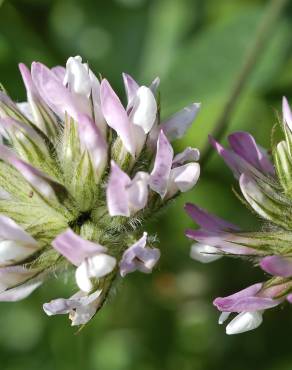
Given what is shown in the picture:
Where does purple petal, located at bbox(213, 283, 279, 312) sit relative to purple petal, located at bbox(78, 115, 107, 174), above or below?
below

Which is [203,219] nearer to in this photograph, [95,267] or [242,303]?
[242,303]

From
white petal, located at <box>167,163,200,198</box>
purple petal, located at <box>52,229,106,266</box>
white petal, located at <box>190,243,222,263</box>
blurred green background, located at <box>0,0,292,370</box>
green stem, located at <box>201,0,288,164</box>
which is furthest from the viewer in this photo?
blurred green background, located at <box>0,0,292,370</box>

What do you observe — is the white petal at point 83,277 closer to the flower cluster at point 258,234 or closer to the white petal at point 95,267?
the white petal at point 95,267

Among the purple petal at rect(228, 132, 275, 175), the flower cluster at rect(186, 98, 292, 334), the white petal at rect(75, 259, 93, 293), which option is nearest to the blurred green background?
the purple petal at rect(228, 132, 275, 175)

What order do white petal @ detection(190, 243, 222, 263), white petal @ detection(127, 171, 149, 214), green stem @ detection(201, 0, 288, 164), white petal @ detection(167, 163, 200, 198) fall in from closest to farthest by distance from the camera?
white petal @ detection(127, 171, 149, 214)
white petal @ detection(167, 163, 200, 198)
white petal @ detection(190, 243, 222, 263)
green stem @ detection(201, 0, 288, 164)

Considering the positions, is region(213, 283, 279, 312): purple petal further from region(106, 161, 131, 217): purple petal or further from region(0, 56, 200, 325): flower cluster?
region(106, 161, 131, 217): purple petal

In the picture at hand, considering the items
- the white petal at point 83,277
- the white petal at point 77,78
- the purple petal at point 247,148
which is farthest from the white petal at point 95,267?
the purple petal at point 247,148

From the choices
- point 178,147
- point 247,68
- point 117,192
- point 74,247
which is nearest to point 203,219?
point 117,192
